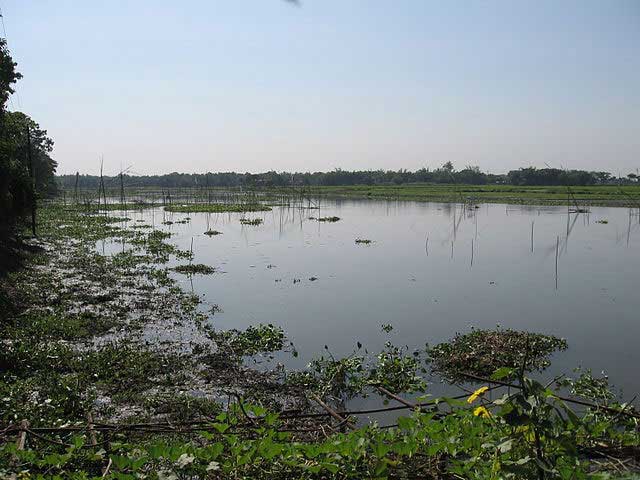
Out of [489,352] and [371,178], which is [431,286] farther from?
[371,178]

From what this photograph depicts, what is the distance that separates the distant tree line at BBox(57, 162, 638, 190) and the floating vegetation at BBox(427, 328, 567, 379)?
46.0 meters

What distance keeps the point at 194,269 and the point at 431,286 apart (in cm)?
688

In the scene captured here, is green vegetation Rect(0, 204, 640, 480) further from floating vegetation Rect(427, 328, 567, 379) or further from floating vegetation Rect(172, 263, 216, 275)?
floating vegetation Rect(172, 263, 216, 275)

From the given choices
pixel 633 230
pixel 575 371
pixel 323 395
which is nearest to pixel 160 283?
pixel 323 395

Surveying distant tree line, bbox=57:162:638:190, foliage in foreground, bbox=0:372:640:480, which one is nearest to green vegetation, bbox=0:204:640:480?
foliage in foreground, bbox=0:372:640:480

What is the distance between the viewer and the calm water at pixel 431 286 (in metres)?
8.72

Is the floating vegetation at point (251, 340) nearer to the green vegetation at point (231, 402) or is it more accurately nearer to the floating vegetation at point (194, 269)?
the green vegetation at point (231, 402)

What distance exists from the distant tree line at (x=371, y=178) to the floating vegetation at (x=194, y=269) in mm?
38457

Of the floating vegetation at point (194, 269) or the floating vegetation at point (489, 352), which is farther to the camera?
the floating vegetation at point (194, 269)

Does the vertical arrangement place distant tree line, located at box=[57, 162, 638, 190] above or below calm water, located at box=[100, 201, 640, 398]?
above

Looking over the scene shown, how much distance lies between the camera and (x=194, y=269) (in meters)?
14.6

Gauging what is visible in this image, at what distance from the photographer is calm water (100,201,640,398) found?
8.72 m

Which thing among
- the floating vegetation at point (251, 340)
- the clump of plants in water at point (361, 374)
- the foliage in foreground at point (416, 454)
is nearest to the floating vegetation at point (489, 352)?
the clump of plants in water at point (361, 374)

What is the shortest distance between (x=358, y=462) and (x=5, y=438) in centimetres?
238
